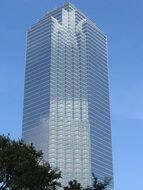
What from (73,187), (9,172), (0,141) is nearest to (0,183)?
(9,172)

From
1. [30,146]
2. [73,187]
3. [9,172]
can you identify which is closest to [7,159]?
[9,172]

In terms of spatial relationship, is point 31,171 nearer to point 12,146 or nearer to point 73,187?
point 12,146

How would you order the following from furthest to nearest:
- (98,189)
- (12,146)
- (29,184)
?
(12,146) < (29,184) < (98,189)

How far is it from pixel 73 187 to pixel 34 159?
490 inches

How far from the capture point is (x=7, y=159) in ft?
191

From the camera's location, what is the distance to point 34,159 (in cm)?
6091

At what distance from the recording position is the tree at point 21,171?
5681cm

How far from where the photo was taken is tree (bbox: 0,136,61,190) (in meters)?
56.8

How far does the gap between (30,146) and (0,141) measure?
419 centimetres

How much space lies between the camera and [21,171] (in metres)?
57.2

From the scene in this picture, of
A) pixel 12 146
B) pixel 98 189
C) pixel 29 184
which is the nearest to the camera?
pixel 98 189

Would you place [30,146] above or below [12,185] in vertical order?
above

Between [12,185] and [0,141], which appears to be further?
[0,141]

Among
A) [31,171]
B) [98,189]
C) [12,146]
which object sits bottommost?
[98,189]
